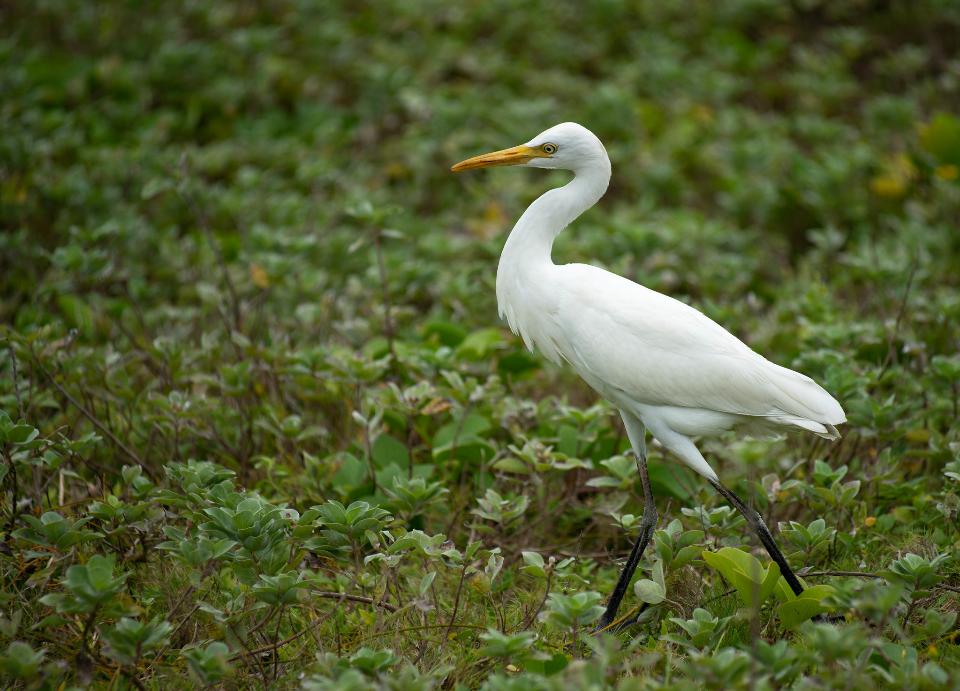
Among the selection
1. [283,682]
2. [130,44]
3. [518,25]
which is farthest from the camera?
[518,25]

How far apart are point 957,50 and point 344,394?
23.7 ft

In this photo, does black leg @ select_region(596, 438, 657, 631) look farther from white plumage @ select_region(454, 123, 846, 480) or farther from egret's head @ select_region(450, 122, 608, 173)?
egret's head @ select_region(450, 122, 608, 173)

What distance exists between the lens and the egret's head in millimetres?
3393

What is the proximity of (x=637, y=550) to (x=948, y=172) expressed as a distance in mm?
4347

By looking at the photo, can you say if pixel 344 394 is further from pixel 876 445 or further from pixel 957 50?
pixel 957 50

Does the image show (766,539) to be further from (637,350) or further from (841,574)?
(637,350)

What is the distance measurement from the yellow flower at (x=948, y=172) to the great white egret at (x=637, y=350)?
3.86m

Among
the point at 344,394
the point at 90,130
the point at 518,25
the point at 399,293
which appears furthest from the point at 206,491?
the point at 518,25

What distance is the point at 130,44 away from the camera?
780cm

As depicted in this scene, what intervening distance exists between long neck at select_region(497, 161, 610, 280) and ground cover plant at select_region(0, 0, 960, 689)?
0.60 metres

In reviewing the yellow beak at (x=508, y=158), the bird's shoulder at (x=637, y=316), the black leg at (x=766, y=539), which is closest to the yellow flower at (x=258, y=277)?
the yellow beak at (x=508, y=158)

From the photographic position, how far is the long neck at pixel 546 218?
338 cm

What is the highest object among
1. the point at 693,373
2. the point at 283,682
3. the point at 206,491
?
the point at 693,373

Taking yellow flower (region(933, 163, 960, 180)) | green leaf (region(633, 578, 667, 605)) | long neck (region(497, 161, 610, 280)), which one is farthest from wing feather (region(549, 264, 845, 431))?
yellow flower (region(933, 163, 960, 180))
